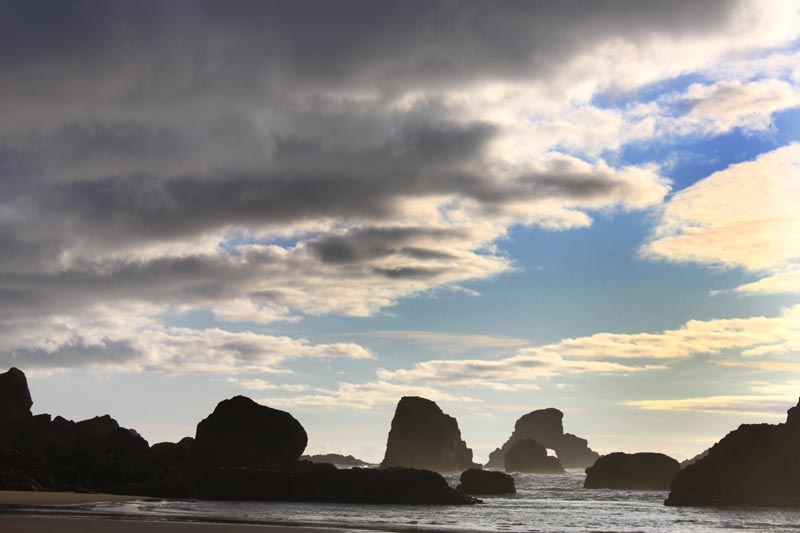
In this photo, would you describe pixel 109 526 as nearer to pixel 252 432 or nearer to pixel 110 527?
pixel 110 527

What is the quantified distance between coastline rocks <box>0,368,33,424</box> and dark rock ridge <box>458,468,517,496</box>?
258ft

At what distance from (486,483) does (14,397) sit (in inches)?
3359

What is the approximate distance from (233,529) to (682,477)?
78.4 m

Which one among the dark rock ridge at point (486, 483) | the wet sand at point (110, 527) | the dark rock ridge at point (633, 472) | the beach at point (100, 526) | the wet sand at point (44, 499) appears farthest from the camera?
the dark rock ridge at point (633, 472)

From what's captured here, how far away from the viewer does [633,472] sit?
578 feet

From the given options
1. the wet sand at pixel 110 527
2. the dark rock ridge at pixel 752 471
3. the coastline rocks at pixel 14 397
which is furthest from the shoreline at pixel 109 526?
the coastline rocks at pixel 14 397

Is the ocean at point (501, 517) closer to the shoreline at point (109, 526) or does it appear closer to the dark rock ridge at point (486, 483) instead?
the shoreline at point (109, 526)

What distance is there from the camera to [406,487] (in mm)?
107375

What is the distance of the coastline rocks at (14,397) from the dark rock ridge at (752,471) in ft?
360

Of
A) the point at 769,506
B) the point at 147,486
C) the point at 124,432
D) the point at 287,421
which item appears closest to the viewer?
the point at 769,506

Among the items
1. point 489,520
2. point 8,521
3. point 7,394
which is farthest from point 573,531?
point 7,394

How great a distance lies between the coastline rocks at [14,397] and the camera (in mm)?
141875

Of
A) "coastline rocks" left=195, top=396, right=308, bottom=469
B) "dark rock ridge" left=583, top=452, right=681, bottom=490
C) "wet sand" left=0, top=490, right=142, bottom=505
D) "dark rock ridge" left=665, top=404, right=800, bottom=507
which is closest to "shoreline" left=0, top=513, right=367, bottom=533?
"wet sand" left=0, top=490, right=142, bottom=505

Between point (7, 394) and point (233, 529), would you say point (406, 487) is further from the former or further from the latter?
point (7, 394)
